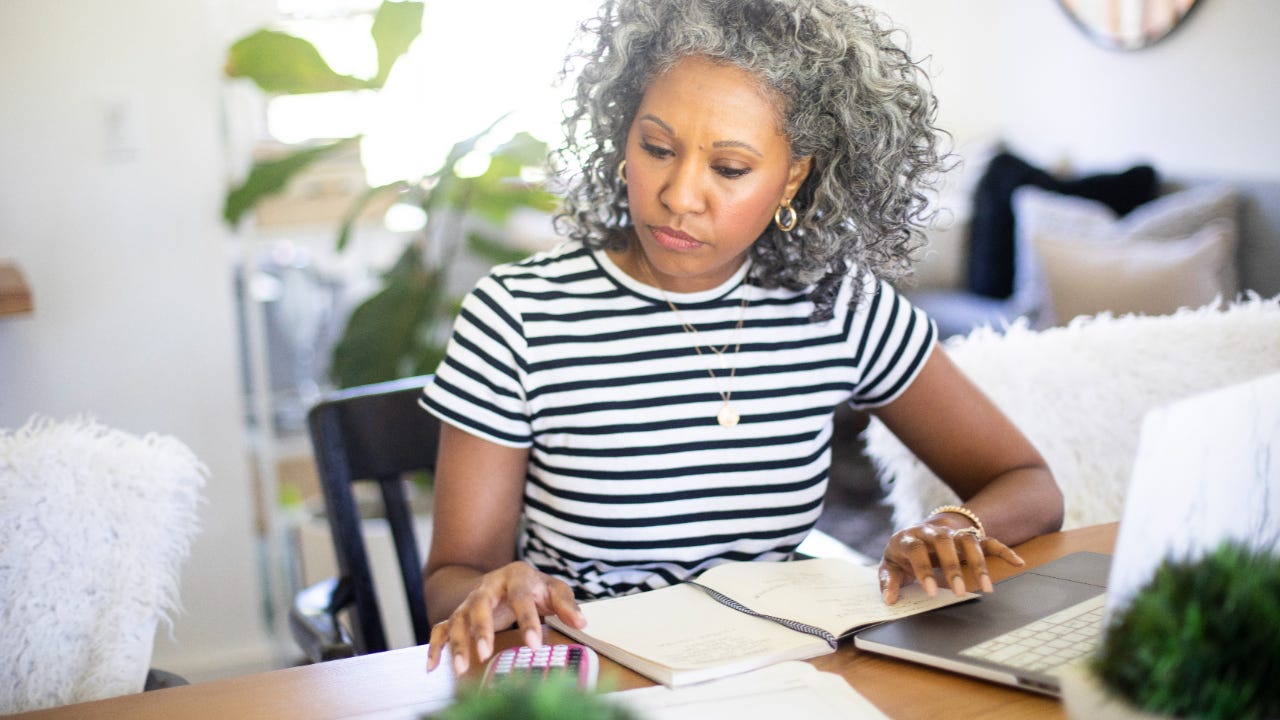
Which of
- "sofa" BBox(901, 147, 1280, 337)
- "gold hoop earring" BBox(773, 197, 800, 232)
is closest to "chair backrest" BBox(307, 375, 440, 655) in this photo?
"gold hoop earring" BBox(773, 197, 800, 232)

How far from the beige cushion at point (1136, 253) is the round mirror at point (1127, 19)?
0.51 meters

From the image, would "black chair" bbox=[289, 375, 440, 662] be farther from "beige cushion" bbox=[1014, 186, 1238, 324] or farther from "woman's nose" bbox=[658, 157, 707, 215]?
"beige cushion" bbox=[1014, 186, 1238, 324]

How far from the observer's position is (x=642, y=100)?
49.9 inches

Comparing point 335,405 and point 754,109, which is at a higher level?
point 754,109

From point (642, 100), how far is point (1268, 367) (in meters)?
0.92

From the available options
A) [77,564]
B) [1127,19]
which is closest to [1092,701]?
Result: [77,564]

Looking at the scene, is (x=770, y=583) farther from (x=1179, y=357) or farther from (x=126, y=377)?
(x=126, y=377)

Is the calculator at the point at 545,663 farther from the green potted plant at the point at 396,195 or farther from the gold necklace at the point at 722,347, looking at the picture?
the green potted plant at the point at 396,195

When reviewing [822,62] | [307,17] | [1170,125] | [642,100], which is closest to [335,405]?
[642,100]

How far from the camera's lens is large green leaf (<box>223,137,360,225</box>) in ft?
6.83

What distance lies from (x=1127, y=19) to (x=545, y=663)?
11.1ft

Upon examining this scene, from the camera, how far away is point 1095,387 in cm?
152

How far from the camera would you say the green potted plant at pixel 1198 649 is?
1.72 ft

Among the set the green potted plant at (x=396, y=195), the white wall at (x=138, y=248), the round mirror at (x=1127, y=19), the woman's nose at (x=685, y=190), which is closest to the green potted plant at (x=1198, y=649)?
the woman's nose at (x=685, y=190)
